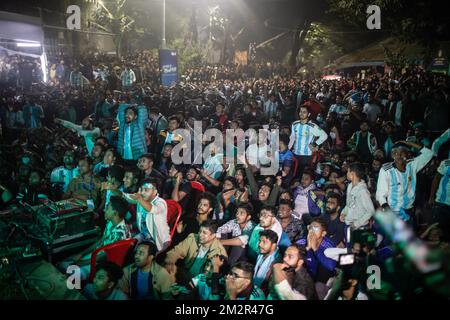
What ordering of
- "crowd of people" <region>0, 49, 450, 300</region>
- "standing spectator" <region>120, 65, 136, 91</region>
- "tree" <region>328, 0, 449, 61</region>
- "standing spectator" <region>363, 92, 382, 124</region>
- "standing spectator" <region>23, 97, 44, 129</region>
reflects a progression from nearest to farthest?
"crowd of people" <region>0, 49, 450, 300</region>, "standing spectator" <region>363, 92, 382, 124</region>, "standing spectator" <region>23, 97, 44, 129</region>, "tree" <region>328, 0, 449, 61</region>, "standing spectator" <region>120, 65, 136, 91</region>

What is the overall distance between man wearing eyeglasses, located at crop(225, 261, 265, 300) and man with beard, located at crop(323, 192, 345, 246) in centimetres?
132

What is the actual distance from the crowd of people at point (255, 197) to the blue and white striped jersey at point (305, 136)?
23 millimetres

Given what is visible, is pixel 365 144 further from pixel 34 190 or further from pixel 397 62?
pixel 397 62

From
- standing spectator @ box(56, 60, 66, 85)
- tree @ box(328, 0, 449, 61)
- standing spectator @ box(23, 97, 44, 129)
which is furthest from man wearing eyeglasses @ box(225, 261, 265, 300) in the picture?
standing spectator @ box(56, 60, 66, 85)

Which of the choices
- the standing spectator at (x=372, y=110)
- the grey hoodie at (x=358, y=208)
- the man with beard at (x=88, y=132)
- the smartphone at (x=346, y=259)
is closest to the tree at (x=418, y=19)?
the standing spectator at (x=372, y=110)

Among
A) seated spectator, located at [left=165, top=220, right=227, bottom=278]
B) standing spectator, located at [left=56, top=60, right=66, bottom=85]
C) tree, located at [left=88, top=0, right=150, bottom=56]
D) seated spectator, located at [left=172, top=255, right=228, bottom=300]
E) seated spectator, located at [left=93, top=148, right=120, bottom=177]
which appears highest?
tree, located at [left=88, top=0, right=150, bottom=56]

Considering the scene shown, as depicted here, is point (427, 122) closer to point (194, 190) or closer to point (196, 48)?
point (194, 190)

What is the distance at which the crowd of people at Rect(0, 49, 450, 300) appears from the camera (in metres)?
3.79

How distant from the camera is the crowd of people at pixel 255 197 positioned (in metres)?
3.79

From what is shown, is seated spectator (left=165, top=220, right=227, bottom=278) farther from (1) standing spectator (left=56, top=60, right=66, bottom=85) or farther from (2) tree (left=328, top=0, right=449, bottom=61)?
(1) standing spectator (left=56, top=60, right=66, bottom=85)

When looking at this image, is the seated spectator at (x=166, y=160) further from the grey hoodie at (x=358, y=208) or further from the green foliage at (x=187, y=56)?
the green foliage at (x=187, y=56)

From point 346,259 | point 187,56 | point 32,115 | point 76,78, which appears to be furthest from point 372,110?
point 187,56

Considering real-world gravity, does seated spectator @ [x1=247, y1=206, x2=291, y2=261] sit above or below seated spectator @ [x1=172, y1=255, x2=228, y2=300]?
above
